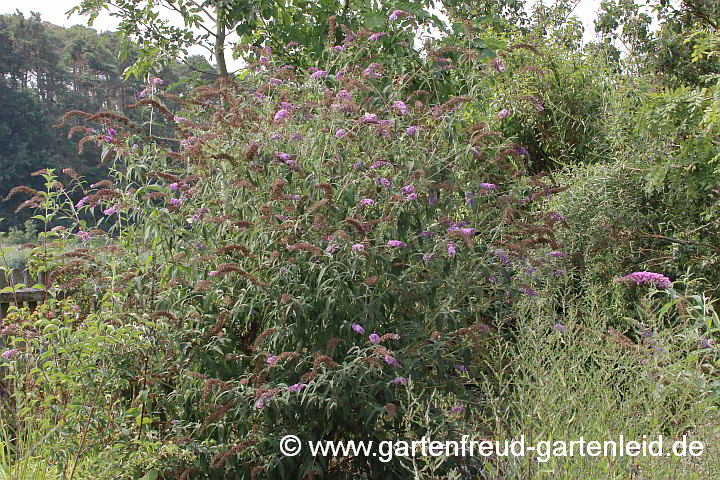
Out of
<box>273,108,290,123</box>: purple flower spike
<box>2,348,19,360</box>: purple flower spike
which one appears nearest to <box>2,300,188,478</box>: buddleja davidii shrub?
<box>2,348,19,360</box>: purple flower spike

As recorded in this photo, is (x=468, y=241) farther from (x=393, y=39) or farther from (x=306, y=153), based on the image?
(x=393, y=39)

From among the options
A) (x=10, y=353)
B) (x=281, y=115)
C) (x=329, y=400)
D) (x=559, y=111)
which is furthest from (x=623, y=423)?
(x=559, y=111)

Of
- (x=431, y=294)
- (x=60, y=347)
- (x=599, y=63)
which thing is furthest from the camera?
(x=599, y=63)

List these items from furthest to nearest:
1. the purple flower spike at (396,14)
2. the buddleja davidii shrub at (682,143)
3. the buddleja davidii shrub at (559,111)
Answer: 1. the buddleja davidii shrub at (559,111)
2. the buddleja davidii shrub at (682,143)
3. the purple flower spike at (396,14)

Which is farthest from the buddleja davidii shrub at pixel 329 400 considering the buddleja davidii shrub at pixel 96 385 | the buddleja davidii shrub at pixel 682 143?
the buddleja davidii shrub at pixel 682 143

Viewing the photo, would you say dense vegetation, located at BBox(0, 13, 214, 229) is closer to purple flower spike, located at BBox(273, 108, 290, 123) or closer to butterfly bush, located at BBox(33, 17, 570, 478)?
butterfly bush, located at BBox(33, 17, 570, 478)

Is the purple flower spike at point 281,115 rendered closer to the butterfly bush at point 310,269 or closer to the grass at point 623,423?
the butterfly bush at point 310,269

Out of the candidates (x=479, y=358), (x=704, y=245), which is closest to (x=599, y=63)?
(x=704, y=245)

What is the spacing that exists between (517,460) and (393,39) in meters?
3.64

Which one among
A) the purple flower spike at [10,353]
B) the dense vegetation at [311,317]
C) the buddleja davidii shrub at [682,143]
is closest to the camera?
the dense vegetation at [311,317]

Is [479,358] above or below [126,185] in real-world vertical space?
below

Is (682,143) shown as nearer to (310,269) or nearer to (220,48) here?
(310,269)

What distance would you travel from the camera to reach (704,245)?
18.3ft

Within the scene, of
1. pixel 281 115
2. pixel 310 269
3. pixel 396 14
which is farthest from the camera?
pixel 396 14
